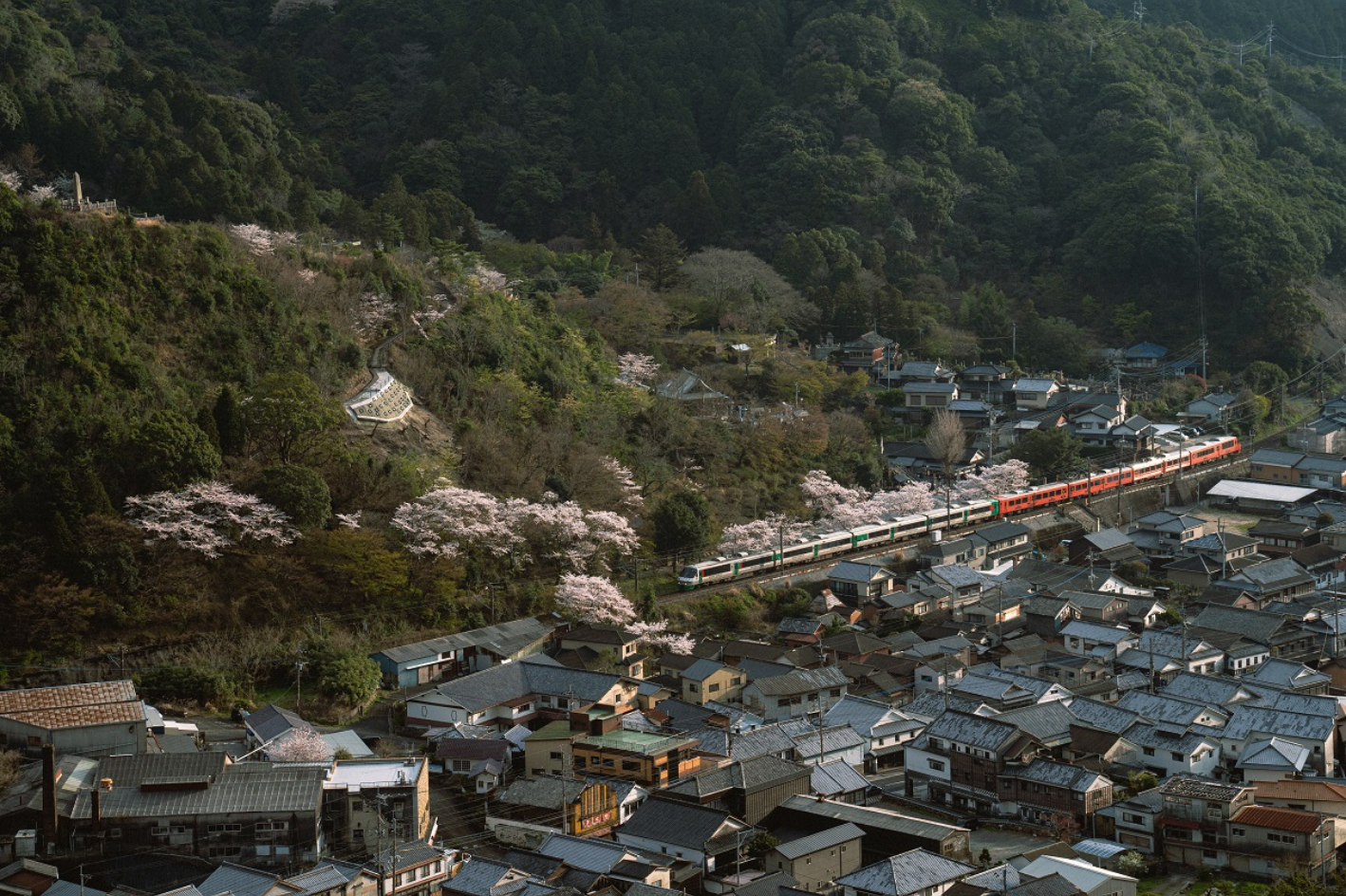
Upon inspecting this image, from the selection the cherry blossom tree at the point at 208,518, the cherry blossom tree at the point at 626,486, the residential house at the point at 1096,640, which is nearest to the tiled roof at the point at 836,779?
the residential house at the point at 1096,640

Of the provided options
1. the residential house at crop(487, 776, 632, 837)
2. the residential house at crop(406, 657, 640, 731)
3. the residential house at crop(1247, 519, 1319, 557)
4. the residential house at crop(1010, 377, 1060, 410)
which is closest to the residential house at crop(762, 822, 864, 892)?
the residential house at crop(487, 776, 632, 837)

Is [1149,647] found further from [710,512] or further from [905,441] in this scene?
[905,441]

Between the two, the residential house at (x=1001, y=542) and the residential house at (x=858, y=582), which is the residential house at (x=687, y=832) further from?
Result: the residential house at (x=1001, y=542)

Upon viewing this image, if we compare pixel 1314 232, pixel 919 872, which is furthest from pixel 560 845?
pixel 1314 232

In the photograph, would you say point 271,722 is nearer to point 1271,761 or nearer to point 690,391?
point 1271,761

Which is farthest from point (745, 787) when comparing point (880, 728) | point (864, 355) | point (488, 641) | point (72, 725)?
point (864, 355)

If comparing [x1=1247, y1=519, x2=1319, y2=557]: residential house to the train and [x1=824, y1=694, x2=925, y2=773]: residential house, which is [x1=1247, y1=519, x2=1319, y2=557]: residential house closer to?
the train
